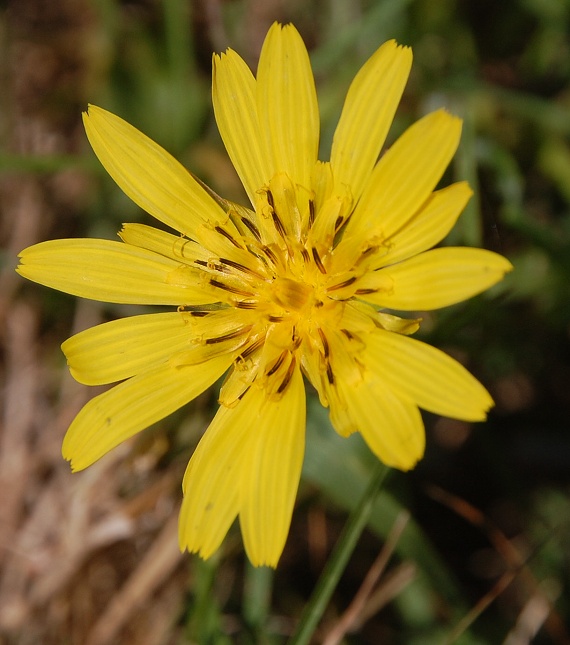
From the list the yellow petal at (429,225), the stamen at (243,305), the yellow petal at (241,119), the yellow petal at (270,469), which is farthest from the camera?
the stamen at (243,305)

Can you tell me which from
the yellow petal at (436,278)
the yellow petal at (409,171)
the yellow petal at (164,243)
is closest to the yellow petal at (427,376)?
the yellow petal at (436,278)

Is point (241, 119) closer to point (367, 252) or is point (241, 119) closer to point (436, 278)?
point (367, 252)

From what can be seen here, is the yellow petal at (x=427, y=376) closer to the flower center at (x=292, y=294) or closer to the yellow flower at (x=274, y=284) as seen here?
the yellow flower at (x=274, y=284)

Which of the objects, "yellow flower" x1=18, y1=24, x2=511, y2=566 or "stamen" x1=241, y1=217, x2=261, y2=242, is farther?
"stamen" x1=241, y1=217, x2=261, y2=242

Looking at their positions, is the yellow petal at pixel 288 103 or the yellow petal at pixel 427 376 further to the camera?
the yellow petal at pixel 288 103

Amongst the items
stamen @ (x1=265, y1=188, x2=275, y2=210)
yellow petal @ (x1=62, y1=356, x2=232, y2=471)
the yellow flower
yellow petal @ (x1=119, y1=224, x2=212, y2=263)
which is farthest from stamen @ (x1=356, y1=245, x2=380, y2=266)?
yellow petal @ (x1=62, y1=356, x2=232, y2=471)

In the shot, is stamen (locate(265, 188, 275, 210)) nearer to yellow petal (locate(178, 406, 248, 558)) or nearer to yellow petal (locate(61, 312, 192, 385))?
yellow petal (locate(61, 312, 192, 385))
